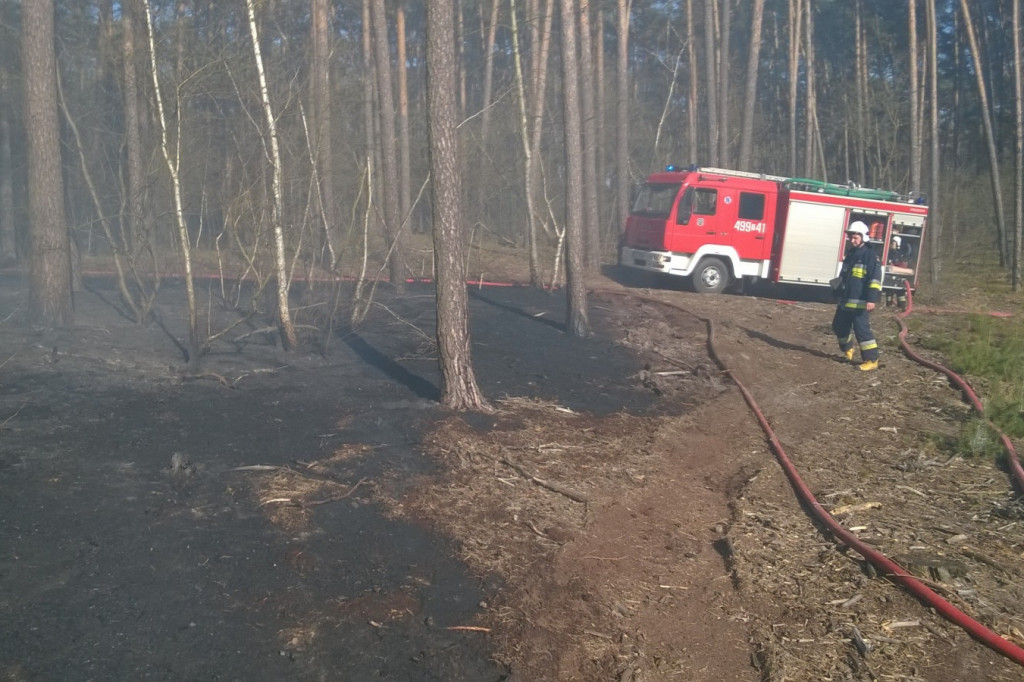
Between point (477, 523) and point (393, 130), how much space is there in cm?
1537

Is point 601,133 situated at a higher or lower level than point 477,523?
higher

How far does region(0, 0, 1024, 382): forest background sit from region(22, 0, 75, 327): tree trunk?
1.3 inches

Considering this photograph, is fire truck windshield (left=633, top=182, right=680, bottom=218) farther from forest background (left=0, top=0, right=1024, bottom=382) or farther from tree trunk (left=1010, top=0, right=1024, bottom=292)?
tree trunk (left=1010, top=0, right=1024, bottom=292)

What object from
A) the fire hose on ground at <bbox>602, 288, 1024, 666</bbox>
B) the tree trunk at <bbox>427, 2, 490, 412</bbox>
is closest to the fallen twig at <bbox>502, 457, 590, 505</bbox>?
the tree trunk at <bbox>427, 2, 490, 412</bbox>

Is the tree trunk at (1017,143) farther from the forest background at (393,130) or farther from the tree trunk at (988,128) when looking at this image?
the tree trunk at (988,128)

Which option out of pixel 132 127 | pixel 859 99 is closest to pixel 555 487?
pixel 132 127

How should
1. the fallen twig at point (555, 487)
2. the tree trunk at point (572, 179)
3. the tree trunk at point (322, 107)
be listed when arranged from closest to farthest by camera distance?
1. the fallen twig at point (555, 487)
2. the tree trunk at point (322, 107)
3. the tree trunk at point (572, 179)

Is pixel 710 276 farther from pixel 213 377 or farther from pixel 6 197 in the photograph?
pixel 6 197

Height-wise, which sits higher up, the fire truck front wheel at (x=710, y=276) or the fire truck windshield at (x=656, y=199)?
the fire truck windshield at (x=656, y=199)

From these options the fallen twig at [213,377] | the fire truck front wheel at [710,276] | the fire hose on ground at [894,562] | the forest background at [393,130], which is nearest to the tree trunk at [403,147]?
the forest background at [393,130]

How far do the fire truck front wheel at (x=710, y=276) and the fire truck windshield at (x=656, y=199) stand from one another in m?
1.41

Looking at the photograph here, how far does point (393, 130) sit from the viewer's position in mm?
19875

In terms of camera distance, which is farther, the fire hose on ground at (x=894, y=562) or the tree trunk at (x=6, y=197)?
the tree trunk at (x=6, y=197)

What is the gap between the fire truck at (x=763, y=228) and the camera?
18188 mm
